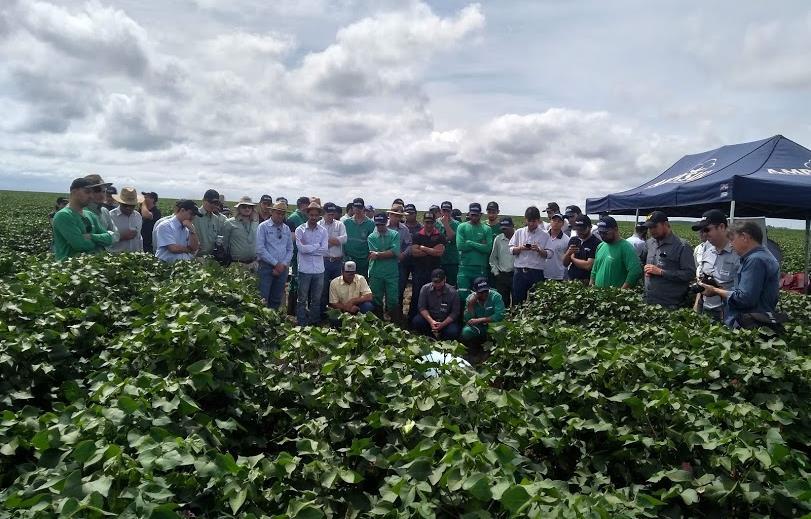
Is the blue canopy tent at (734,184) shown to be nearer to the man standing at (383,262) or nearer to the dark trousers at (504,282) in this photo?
the dark trousers at (504,282)

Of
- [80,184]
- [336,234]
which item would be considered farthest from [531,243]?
[80,184]

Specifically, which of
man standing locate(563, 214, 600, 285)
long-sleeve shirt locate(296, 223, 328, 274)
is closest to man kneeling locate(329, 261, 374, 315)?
long-sleeve shirt locate(296, 223, 328, 274)

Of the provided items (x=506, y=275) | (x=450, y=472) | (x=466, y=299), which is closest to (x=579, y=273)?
(x=506, y=275)

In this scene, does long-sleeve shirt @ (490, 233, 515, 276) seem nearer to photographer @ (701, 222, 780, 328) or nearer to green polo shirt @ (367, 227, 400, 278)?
green polo shirt @ (367, 227, 400, 278)

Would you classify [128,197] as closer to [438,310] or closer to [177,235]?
[177,235]

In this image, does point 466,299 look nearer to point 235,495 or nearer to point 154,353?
point 154,353

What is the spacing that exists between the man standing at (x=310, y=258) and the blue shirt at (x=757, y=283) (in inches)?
223

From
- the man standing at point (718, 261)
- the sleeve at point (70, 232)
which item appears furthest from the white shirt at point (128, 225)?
the man standing at point (718, 261)

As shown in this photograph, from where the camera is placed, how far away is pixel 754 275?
481 cm

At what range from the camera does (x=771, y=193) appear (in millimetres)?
7973

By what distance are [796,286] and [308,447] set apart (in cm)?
1198

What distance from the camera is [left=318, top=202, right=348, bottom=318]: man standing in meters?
9.23

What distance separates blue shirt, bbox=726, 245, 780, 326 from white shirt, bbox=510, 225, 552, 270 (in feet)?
12.3

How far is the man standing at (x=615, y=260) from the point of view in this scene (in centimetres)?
691
